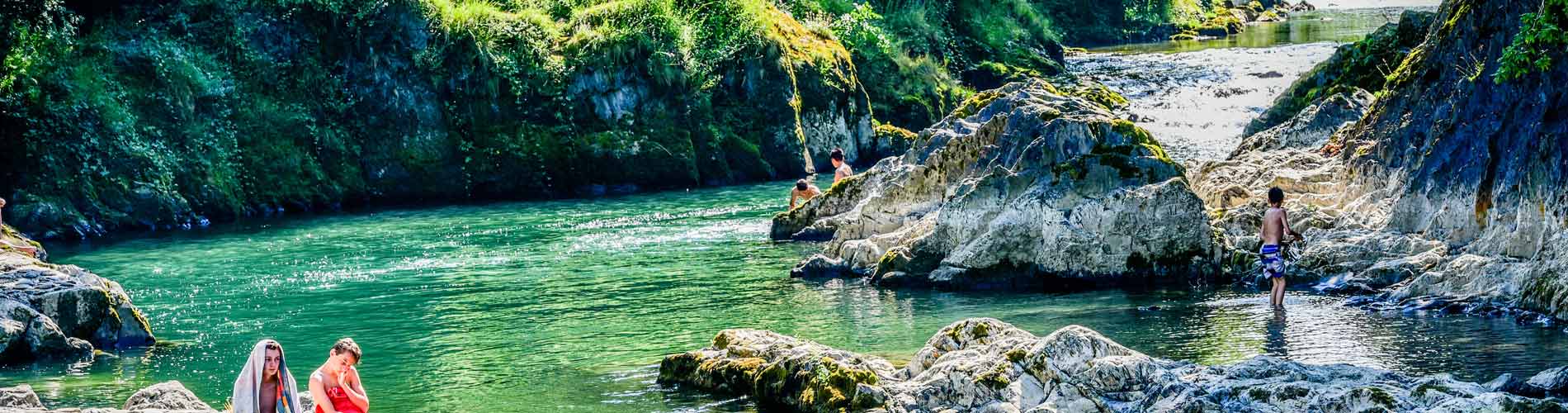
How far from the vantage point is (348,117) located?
39781 millimetres

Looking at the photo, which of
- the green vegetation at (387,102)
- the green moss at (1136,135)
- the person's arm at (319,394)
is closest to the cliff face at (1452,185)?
the green moss at (1136,135)

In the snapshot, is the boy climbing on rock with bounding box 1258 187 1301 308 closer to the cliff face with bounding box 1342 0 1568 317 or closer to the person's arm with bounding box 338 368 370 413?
the cliff face with bounding box 1342 0 1568 317

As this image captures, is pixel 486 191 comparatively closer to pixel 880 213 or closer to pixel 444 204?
pixel 444 204

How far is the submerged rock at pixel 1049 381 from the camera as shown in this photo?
464 inches

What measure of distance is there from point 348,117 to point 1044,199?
2286 centimetres

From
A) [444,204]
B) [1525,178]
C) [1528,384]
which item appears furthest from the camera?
[444,204]

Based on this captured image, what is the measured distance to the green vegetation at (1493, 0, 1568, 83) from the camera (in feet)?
65.5

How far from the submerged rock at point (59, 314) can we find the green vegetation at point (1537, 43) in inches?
699

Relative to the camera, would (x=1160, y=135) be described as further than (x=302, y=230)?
Yes

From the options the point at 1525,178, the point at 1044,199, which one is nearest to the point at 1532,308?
the point at 1525,178

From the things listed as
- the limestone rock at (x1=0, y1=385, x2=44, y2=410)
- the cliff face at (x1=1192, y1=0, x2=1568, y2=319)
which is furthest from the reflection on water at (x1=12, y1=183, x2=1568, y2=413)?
the limestone rock at (x1=0, y1=385, x2=44, y2=410)

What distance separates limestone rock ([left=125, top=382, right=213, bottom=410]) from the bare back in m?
12.1

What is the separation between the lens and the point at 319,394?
41.3 feet

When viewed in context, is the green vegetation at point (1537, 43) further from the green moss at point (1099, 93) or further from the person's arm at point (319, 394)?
the green moss at point (1099, 93)
